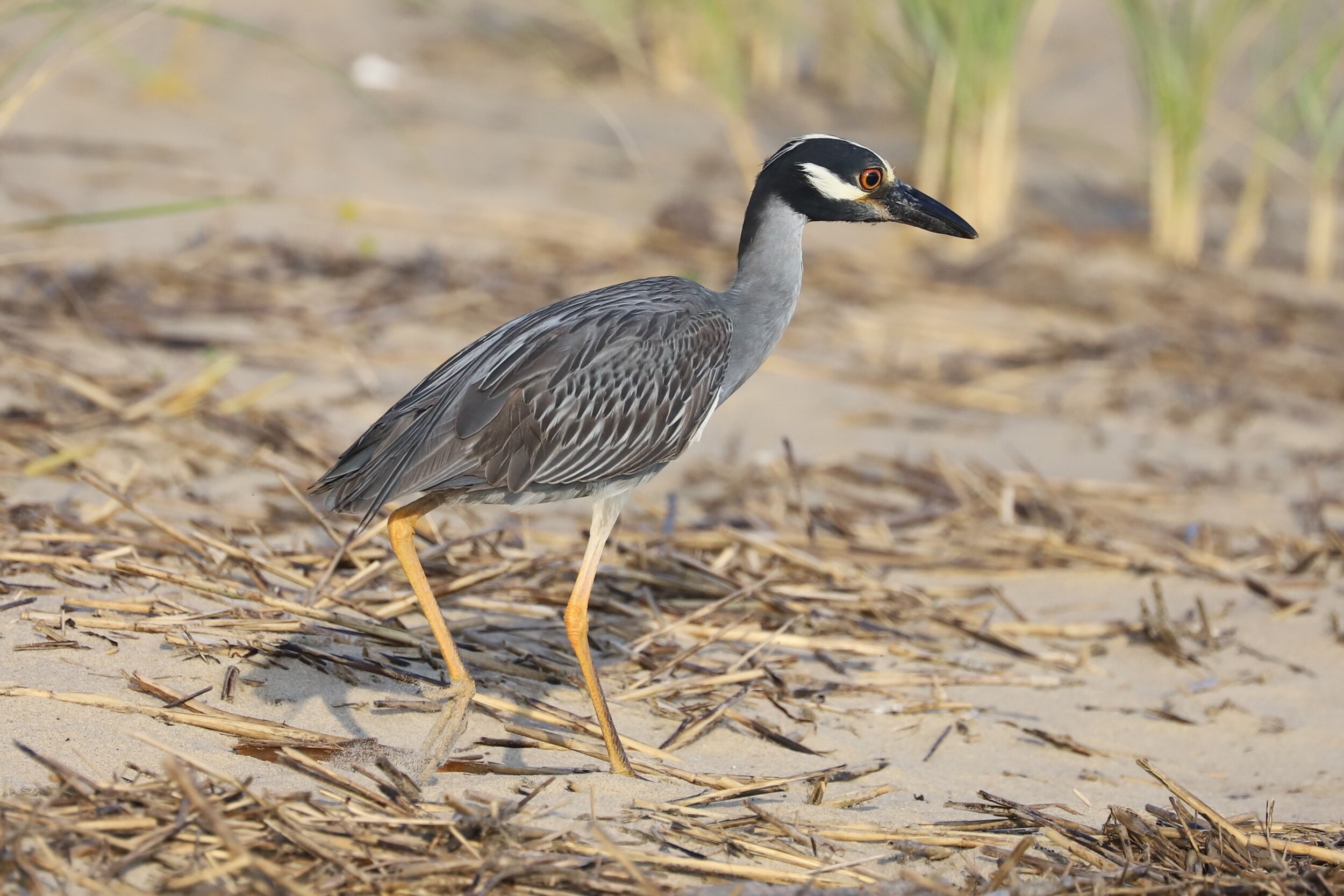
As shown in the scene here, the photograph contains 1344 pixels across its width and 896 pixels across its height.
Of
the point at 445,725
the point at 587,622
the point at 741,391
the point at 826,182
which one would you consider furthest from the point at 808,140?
the point at 741,391

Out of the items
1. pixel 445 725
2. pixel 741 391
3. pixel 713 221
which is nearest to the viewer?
pixel 445 725

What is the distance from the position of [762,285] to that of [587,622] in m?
1.25

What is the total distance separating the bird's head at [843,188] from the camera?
454cm

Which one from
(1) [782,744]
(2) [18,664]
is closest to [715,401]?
(1) [782,744]

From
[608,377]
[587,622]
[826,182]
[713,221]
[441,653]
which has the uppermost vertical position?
[826,182]

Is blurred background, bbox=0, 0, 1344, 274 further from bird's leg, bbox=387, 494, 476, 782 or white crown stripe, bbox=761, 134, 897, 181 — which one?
bird's leg, bbox=387, 494, 476, 782

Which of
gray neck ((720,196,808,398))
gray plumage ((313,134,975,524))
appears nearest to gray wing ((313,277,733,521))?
gray plumage ((313,134,975,524))

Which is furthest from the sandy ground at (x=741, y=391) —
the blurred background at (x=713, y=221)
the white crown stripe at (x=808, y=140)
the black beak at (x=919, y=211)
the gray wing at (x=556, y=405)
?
the white crown stripe at (x=808, y=140)

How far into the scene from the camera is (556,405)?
4.07m

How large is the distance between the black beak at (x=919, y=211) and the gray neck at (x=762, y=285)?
0.97 ft

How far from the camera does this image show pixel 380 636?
4148 millimetres

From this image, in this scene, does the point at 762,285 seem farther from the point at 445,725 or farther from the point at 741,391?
the point at 741,391

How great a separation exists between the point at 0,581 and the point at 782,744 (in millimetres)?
2268

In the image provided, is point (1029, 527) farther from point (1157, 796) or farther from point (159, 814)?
point (159, 814)
